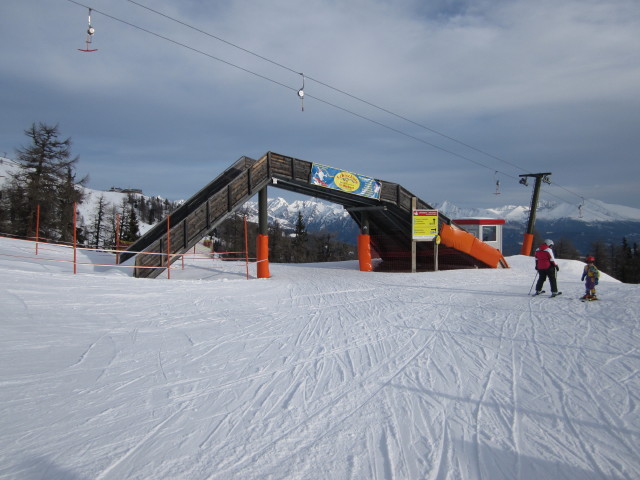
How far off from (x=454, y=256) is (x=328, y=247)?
4425 cm

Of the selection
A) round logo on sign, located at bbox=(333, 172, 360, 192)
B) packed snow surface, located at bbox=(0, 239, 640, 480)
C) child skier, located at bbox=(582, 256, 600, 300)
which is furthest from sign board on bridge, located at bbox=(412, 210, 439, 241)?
packed snow surface, located at bbox=(0, 239, 640, 480)

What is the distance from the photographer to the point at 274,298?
1154 centimetres

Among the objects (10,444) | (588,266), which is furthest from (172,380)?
(588,266)

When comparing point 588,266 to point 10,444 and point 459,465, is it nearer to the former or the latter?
point 459,465

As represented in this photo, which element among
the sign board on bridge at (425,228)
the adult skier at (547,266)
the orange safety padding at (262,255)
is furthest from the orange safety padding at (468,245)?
the orange safety padding at (262,255)

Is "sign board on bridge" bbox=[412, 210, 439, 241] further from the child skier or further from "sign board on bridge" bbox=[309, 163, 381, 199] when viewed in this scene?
the child skier

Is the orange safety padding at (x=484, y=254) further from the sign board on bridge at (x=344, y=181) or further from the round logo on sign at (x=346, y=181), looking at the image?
the round logo on sign at (x=346, y=181)

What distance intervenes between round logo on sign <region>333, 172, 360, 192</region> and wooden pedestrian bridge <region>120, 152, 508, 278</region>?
53 millimetres

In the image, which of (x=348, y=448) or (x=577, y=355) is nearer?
(x=348, y=448)

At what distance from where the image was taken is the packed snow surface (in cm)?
316

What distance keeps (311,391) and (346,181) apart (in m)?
14.8

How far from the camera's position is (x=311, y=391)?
4.59 metres

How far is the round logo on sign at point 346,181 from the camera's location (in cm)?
1827

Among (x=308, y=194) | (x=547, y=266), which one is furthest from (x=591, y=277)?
(x=308, y=194)
